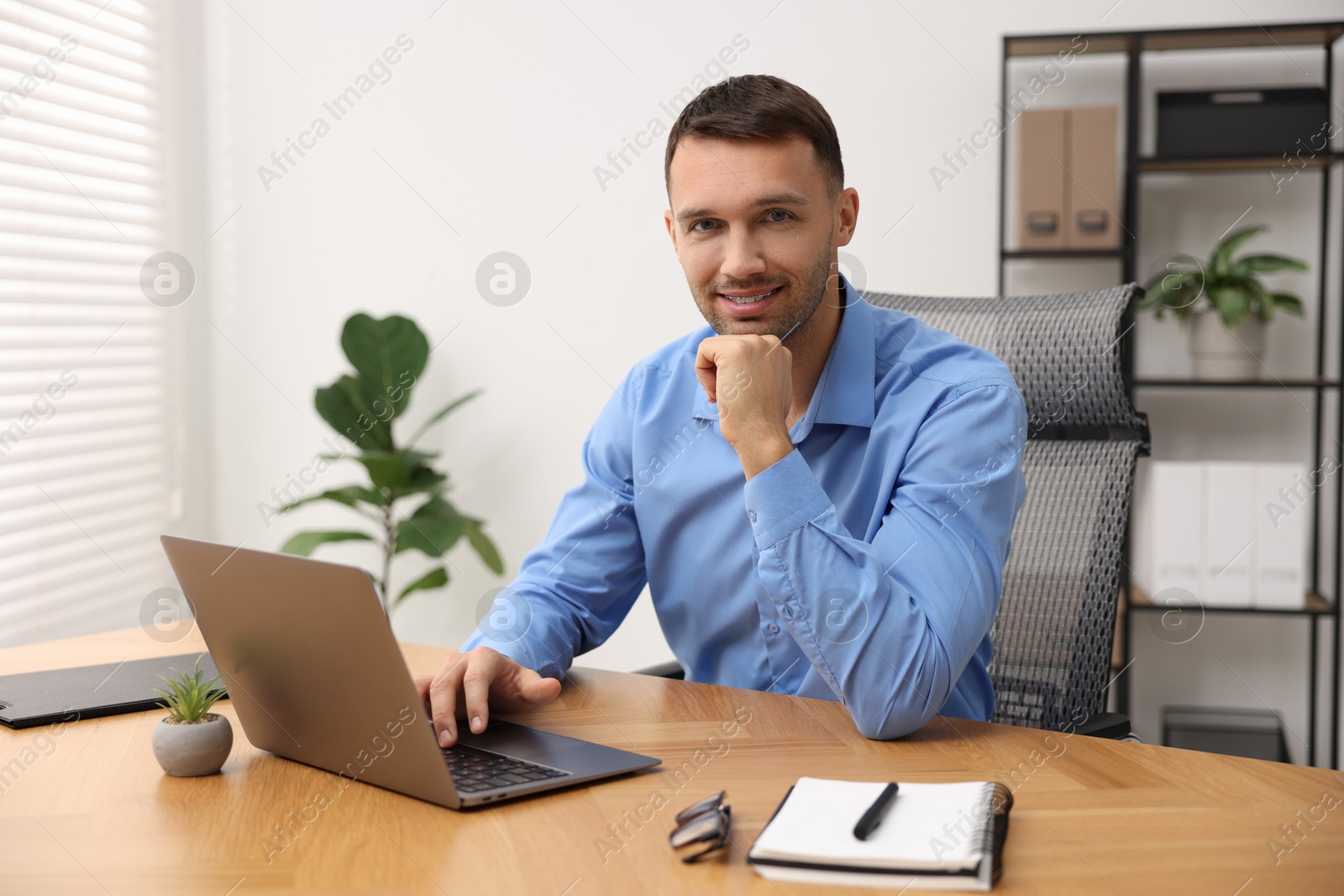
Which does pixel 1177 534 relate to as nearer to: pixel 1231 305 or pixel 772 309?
pixel 1231 305

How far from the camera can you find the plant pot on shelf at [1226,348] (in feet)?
8.84

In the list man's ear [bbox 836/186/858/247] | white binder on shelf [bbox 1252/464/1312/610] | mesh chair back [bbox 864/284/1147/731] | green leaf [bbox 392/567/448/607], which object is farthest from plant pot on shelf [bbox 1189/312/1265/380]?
green leaf [bbox 392/567/448/607]

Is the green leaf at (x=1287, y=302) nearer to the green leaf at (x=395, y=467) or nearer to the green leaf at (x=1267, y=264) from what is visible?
the green leaf at (x=1267, y=264)

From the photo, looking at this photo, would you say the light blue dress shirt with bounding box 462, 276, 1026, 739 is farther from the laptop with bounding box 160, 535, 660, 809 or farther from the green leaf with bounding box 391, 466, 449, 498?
the green leaf with bounding box 391, 466, 449, 498

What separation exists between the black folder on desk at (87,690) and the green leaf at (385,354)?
1.69 m

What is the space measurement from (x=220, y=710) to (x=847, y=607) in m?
0.67

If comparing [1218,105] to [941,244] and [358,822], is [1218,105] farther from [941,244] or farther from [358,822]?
[358,822]

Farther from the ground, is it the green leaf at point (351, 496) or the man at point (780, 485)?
the man at point (780, 485)

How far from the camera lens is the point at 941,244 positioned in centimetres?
291

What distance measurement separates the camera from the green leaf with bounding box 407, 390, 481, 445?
2941 mm

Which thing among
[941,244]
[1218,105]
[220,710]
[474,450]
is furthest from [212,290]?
[1218,105]

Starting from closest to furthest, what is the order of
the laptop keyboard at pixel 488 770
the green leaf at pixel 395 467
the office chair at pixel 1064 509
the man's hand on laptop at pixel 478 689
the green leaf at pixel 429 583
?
1. the laptop keyboard at pixel 488 770
2. the man's hand on laptop at pixel 478 689
3. the office chair at pixel 1064 509
4. the green leaf at pixel 395 467
5. the green leaf at pixel 429 583

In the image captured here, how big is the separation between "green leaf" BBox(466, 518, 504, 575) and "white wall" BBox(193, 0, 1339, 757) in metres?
0.26

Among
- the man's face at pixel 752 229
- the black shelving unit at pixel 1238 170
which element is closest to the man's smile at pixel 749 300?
the man's face at pixel 752 229
